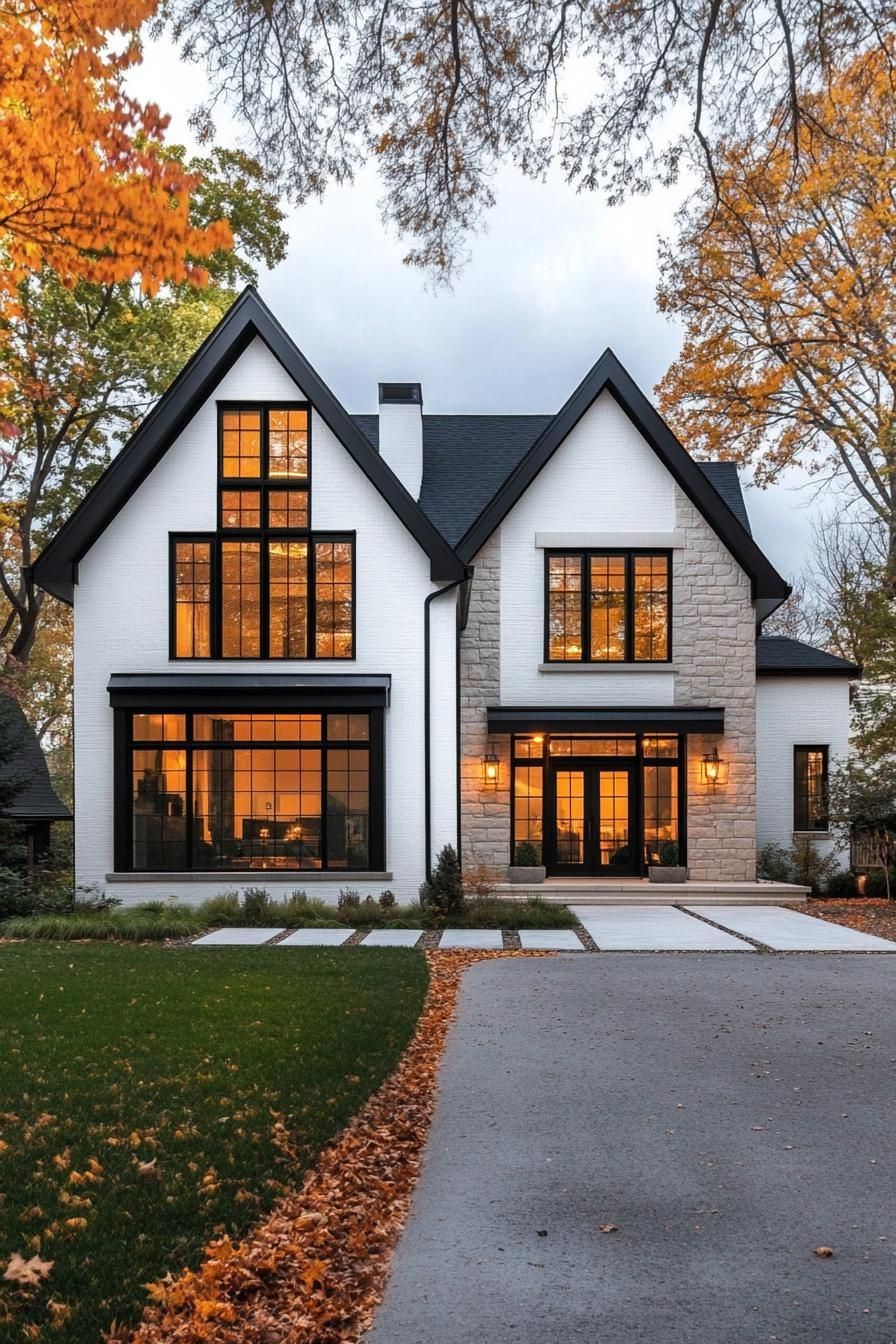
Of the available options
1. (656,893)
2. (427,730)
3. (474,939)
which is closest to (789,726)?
(656,893)

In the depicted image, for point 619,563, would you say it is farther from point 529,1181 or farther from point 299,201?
point 529,1181

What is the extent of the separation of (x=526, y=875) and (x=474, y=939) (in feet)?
14.3

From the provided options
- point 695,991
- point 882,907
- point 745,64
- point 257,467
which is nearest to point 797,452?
point 882,907

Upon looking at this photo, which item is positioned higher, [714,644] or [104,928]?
[714,644]

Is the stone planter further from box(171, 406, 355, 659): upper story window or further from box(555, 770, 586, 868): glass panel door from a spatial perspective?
box(171, 406, 355, 659): upper story window

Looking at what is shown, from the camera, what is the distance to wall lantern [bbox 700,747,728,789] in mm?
Answer: 17828

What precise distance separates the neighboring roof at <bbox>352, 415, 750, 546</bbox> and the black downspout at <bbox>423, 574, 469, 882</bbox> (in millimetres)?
2591

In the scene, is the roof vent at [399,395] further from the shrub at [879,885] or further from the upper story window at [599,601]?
the shrub at [879,885]

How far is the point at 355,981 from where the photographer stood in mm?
9898

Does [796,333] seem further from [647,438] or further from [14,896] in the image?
[14,896]

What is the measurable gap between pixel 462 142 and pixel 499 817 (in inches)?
505

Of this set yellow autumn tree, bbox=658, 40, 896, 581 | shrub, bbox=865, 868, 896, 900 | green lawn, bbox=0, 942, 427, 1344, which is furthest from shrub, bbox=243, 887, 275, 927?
yellow autumn tree, bbox=658, 40, 896, 581

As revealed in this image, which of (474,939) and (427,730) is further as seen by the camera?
(427,730)

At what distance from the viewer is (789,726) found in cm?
2005
